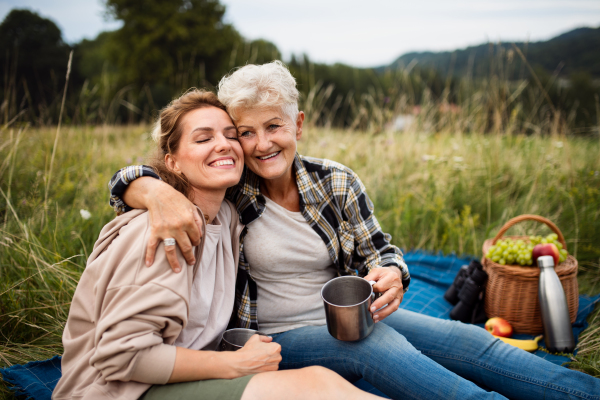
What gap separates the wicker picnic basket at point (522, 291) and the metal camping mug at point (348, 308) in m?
1.53

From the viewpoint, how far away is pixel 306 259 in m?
1.98

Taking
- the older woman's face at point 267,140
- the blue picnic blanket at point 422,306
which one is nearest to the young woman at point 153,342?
the older woman's face at point 267,140

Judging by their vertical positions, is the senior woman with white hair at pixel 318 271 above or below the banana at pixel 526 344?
above

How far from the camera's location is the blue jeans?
5.16 feet

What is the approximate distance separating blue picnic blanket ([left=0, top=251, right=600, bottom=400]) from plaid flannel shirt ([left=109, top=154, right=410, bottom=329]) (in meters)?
0.94

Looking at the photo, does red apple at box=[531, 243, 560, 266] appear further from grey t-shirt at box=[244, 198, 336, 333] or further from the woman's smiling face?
the woman's smiling face

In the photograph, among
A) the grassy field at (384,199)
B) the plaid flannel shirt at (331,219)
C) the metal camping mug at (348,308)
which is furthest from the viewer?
the grassy field at (384,199)

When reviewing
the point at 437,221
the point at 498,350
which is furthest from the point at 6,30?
the point at 498,350

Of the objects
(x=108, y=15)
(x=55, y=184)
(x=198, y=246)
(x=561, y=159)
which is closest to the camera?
(x=198, y=246)

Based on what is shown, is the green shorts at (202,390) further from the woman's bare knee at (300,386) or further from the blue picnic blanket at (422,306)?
the blue picnic blanket at (422,306)

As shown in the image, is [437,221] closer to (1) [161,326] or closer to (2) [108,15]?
(1) [161,326]

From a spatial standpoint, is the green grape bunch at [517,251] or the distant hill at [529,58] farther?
the distant hill at [529,58]

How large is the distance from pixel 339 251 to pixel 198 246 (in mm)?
844

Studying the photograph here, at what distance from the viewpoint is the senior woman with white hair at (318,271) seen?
1621 mm
